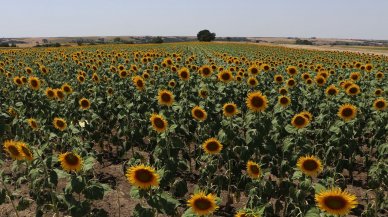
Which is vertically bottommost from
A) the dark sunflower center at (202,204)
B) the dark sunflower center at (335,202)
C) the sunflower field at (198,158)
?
the sunflower field at (198,158)

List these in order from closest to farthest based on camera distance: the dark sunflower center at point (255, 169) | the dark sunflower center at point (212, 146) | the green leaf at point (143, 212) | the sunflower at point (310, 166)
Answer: the green leaf at point (143, 212)
the sunflower at point (310, 166)
the dark sunflower center at point (255, 169)
the dark sunflower center at point (212, 146)

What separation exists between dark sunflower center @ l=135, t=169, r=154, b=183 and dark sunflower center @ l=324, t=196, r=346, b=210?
1.88m

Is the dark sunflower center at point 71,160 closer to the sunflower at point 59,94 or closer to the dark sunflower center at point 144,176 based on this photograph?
the dark sunflower center at point 144,176

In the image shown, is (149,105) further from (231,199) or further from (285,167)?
(285,167)

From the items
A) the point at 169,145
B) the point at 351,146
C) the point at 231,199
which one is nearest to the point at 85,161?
the point at 169,145

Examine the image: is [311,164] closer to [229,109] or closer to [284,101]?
[229,109]

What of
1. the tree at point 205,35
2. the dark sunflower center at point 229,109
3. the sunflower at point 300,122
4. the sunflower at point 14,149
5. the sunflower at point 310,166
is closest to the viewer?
the sunflower at point 14,149

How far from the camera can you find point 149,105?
33.3ft

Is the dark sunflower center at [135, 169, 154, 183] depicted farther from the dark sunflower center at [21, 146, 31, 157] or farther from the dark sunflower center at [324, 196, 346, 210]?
the dark sunflower center at [324, 196, 346, 210]

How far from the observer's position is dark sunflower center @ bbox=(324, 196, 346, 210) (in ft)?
12.5

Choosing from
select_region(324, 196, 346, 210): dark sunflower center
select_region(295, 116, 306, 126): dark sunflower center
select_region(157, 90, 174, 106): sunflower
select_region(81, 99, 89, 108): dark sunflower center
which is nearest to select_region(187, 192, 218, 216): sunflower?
select_region(324, 196, 346, 210): dark sunflower center

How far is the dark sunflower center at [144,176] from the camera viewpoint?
4324 millimetres

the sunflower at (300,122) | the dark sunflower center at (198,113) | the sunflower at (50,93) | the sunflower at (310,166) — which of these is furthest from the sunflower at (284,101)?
the sunflower at (50,93)

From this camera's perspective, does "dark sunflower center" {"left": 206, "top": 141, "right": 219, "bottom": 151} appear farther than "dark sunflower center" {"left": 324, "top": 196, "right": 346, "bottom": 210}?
Yes
